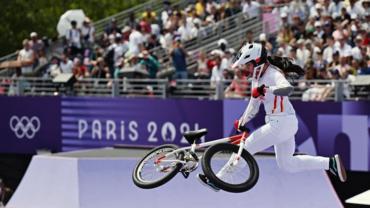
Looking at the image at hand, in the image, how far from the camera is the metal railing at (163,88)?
2162 cm

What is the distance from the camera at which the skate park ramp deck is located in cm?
1911

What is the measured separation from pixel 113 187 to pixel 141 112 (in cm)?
513

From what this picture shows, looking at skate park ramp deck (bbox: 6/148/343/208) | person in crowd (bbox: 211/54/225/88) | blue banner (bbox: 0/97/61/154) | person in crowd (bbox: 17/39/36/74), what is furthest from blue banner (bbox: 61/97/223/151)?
skate park ramp deck (bbox: 6/148/343/208)

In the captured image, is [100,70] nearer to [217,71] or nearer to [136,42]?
[136,42]

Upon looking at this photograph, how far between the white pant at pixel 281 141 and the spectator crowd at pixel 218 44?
20.8 ft

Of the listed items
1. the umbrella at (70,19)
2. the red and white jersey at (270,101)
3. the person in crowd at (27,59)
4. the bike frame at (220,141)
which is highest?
the umbrella at (70,19)

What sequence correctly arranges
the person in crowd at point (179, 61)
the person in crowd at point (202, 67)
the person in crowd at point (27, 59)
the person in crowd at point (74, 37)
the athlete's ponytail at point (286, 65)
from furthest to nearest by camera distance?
the person in crowd at point (74, 37) → the person in crowd at point (27, 59) → the person in crowd at point (179, 61) → the person in crowd at point (202, 67) → the athlete's ponytail at point (286, 65)

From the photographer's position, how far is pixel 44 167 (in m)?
21.5

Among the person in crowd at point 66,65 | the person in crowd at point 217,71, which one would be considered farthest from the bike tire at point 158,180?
the person in crowd at point 66,65

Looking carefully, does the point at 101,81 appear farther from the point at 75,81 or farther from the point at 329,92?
the point at 329,92

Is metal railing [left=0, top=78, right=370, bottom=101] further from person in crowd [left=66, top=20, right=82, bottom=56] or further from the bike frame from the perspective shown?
the bike frame

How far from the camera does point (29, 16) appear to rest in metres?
42.8

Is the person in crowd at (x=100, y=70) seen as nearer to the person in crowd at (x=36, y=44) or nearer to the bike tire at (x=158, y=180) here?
the person in crowd at (x=36, y=44)

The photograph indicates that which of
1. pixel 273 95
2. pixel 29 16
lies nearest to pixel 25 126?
pixel 273 95
